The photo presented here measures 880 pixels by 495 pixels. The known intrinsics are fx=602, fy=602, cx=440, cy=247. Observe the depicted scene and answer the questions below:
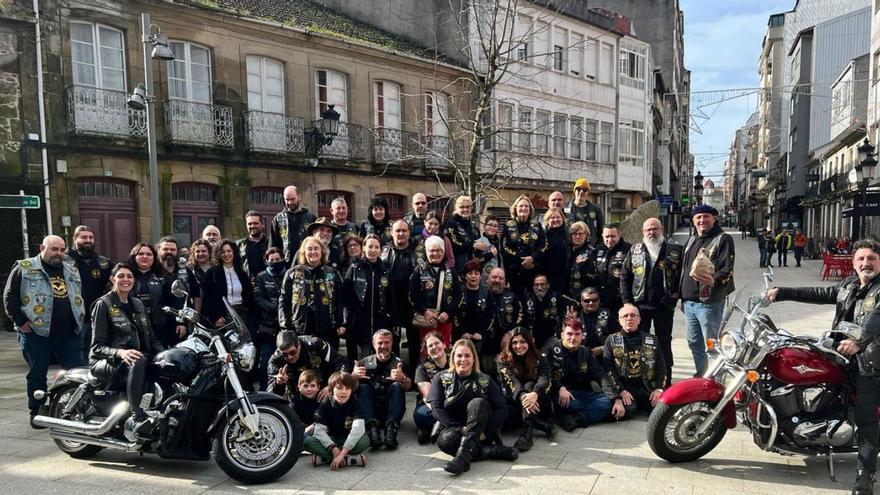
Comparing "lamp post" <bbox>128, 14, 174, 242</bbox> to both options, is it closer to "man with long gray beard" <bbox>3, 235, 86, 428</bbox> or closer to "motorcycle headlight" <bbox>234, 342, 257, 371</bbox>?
"man with long gray beard" <bbox>3, 235, 86, 428</bbox>

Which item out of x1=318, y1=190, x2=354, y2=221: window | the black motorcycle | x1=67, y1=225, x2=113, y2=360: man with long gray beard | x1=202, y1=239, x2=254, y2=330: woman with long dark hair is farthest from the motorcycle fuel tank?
x1=318, y1=190, x2=354, y2=221: window

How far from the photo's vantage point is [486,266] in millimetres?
6996

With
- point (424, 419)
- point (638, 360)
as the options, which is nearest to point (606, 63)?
point (638, 360)

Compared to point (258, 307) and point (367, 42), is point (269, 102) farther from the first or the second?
point (258, 307)

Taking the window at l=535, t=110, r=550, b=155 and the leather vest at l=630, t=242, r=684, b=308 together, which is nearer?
the leather vest at l=630, t=242, r=684, b=308

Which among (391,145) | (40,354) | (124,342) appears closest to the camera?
(124,342)

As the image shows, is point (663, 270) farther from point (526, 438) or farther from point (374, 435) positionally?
point (374, 435)

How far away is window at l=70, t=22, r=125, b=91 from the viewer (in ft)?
41.2

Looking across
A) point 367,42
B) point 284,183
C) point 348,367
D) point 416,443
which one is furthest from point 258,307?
point 367,42

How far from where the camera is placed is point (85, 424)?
4590mm

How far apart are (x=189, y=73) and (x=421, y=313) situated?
11.0 meters

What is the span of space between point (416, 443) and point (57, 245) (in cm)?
399

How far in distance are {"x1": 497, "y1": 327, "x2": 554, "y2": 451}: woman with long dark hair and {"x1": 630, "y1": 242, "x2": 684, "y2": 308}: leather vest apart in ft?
4.65

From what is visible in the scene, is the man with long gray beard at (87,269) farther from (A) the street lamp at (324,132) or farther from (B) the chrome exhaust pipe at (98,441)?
(A) the street lamp at (324,132)
